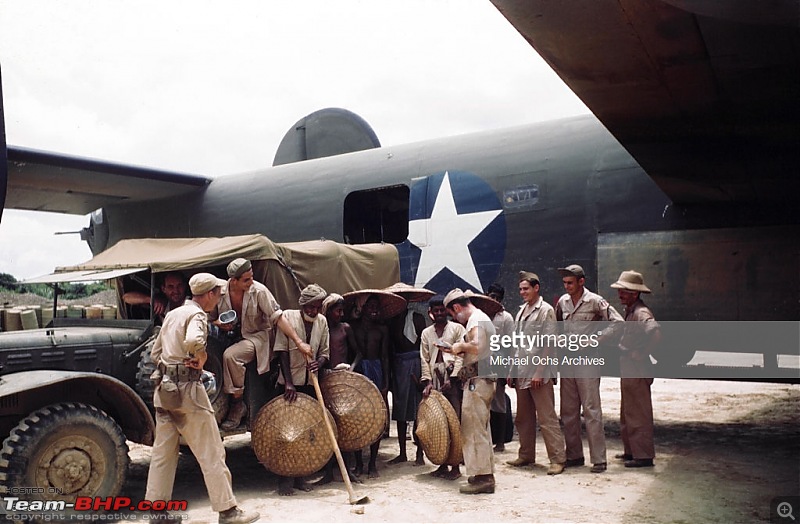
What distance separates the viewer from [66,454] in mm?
4809

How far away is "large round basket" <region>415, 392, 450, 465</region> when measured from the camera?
6121mm

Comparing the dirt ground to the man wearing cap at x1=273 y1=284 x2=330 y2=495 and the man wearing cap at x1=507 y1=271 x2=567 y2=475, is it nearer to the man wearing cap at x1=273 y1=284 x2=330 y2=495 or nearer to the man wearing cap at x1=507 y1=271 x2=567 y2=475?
the man wearing cap at x1=507 y1=271 x2=567 y2=475

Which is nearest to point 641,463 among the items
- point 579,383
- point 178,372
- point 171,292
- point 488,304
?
point 579,383

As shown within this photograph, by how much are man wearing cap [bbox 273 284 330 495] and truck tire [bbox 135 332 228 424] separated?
48 centimetres

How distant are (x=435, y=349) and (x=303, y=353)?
1277 mm

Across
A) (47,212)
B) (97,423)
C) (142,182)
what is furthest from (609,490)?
(47,212)

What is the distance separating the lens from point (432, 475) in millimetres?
6383

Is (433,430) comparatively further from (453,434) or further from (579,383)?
(579,383)

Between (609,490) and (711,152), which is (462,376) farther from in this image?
(711,152)

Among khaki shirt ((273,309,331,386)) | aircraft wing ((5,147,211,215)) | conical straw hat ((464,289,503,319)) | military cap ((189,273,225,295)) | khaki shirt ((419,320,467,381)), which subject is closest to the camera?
military cap ((189,273,225,295))

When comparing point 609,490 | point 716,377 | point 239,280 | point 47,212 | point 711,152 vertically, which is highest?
point 47,212

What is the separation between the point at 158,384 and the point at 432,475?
2.68 metres

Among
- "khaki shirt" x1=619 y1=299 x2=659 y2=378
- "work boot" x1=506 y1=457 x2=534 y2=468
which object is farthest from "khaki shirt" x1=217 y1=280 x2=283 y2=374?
"khaki shirt" x1=619 y1=299 x2=659 y2=378

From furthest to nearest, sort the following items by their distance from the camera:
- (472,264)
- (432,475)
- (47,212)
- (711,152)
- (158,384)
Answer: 1. (47,212)
2. (472,264)
3. (432,475)
4. (711,152)
5. (158,384)
